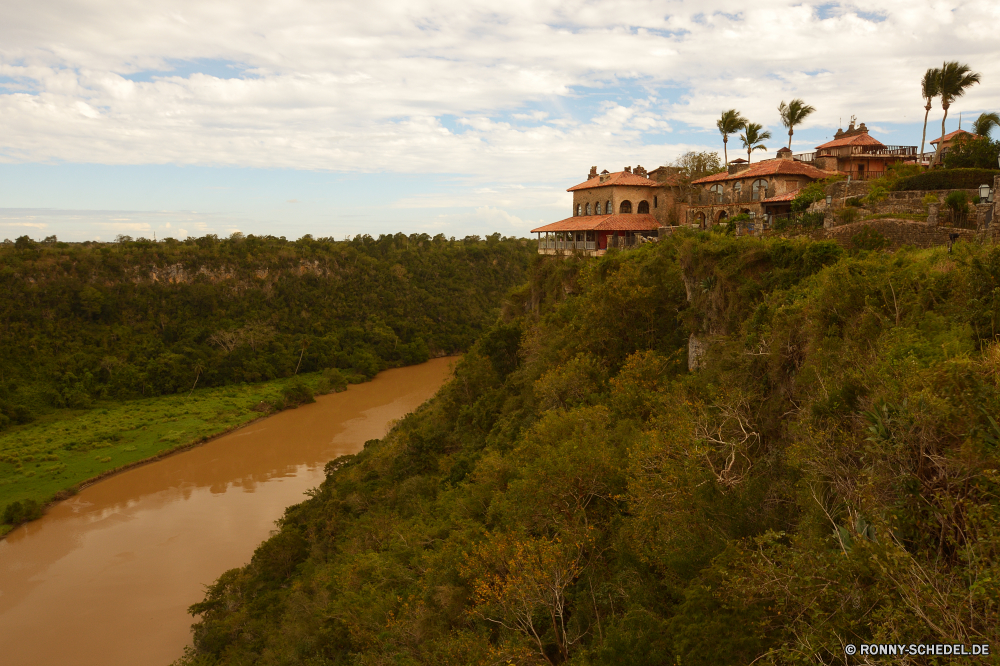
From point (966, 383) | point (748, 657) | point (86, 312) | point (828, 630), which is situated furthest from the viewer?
point (86, 312)

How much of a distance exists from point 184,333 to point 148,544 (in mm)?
36332

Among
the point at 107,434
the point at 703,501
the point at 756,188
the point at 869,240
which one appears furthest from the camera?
the point at 107,434

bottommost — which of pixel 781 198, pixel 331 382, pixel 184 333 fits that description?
pixel 331 382

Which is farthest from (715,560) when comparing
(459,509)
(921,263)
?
(459,509)

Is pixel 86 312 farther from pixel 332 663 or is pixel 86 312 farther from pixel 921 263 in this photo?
pixel 921 263

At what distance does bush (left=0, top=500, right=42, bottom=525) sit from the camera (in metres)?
29.0

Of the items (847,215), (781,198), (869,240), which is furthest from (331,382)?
(869,240)

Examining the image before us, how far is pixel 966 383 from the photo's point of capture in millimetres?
6574

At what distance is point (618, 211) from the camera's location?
33750mm

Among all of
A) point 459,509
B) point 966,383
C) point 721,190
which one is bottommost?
point 459,509

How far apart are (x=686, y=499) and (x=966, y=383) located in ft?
17.0

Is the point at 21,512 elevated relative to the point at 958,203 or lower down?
lower down

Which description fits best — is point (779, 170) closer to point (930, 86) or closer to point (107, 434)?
point (930, 86)

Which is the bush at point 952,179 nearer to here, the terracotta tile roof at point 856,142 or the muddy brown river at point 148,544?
the terracotta tile roof at point 856,142
